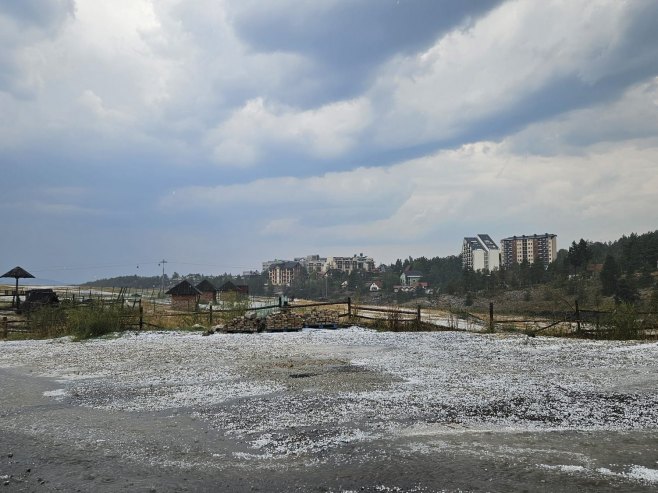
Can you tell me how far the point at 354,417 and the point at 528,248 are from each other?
589 ft

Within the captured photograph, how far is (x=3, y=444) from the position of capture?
5.94 m

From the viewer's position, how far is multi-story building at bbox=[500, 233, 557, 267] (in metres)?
164

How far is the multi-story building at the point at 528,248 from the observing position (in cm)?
16362

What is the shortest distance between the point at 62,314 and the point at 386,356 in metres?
17.7

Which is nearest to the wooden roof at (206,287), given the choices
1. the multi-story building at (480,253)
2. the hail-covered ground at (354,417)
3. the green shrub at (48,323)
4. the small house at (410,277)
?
the green shrub at (48,323)

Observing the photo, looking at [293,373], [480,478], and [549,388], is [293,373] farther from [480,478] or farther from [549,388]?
[480,478]

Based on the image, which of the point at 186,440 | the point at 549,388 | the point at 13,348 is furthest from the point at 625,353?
the point at 13,348

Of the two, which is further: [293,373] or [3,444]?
[293,373]

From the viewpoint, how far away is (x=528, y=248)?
563 ft

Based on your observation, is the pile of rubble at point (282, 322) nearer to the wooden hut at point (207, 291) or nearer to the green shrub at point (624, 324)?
the green shrub at point (624, 324)

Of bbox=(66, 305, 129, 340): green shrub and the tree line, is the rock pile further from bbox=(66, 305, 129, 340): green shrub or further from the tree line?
the tree line

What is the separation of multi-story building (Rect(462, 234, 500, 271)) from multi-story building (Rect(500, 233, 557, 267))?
362 centimetres

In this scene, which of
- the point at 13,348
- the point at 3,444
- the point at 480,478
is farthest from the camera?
the point at 13,348

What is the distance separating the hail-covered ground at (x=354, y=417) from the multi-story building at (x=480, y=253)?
15771 centimetres
